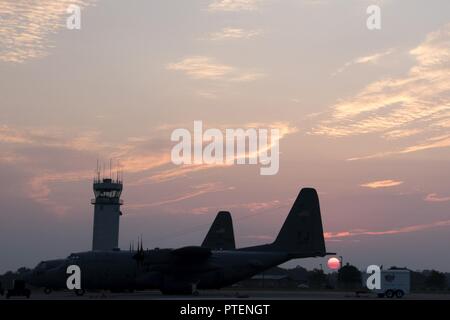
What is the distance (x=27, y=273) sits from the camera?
194 ft

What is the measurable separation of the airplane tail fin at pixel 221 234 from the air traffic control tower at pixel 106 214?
26.0 metres

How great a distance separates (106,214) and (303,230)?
46749 mm

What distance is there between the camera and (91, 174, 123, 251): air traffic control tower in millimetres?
97312

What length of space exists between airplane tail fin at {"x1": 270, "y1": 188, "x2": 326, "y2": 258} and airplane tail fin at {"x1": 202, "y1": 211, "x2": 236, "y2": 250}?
49.8ft

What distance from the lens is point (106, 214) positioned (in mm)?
100312

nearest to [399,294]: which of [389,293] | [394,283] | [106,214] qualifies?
[389,293]

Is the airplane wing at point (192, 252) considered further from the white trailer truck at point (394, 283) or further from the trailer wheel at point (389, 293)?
the trailer wheel at point (389, 293)

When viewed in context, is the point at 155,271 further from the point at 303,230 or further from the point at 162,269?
the point at 303,230

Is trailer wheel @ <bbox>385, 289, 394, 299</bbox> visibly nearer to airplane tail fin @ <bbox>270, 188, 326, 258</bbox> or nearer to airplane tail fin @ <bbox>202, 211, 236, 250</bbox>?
airplane tail fin @ <bbox>270, 188, 326, 258</bbox>

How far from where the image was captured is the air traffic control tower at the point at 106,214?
97.3 metres

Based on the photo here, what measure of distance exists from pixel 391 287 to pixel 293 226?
1033cm

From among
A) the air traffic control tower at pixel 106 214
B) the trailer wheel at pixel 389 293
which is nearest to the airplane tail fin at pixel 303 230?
the trailer wheel at pixel 389 293

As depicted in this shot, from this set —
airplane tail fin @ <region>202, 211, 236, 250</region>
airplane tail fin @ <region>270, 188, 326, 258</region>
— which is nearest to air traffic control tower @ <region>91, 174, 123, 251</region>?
airplane tail fin @ <region>202, 211, 236, 250</region>
